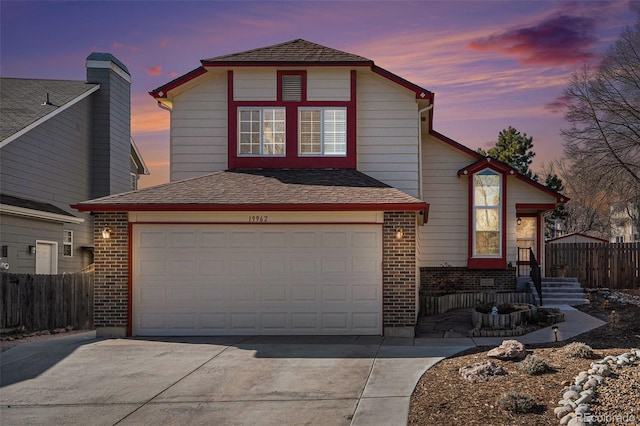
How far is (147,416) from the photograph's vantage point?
7980 millimetres

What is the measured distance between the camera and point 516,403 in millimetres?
7574

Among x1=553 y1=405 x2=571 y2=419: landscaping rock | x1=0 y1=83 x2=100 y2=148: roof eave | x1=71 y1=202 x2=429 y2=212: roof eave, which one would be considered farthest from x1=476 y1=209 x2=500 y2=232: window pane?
x1=0 y1=83 x2=100 y2=148: roof eave

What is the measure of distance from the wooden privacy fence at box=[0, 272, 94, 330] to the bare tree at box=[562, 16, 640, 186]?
73.3 ft

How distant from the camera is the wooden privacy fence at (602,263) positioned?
24141mm

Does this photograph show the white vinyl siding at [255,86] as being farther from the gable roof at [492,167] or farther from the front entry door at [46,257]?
the front entry door at [46,257]

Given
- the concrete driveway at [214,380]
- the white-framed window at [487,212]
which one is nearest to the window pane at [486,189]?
the white-framed window at [487,212]

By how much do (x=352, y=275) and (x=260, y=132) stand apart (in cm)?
527

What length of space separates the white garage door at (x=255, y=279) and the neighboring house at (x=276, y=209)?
0.02m

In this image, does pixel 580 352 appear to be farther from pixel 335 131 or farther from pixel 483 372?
pixel 335 131

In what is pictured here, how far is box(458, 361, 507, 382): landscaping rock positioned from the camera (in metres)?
9.10

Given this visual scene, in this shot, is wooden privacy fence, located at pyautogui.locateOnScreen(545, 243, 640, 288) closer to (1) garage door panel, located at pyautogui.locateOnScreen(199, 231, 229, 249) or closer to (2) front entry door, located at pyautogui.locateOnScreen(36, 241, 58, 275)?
(1) garage door panel, located at pyautogui.locateOnScreen(199, 231, 229, 249)

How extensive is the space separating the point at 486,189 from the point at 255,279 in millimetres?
9335

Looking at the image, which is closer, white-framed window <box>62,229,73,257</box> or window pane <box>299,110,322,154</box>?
window pane <box>299,110,322,154</box>

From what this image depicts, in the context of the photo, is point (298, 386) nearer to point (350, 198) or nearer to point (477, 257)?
point (350, 198)
